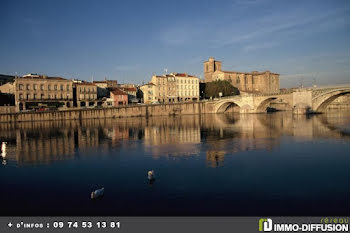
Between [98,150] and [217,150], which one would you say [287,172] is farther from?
[98,150]

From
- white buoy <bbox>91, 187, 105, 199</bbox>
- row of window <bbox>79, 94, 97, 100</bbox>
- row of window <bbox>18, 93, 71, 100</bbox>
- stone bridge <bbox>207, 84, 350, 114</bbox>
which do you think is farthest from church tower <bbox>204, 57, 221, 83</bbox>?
white buoy <bbox>91, 187, 105, 199</bbox>

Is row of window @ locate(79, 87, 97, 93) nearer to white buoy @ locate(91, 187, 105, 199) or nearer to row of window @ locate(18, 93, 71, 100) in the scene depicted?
row of window @ locate(18, 93, 71, 100)

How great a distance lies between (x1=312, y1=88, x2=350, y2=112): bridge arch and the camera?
63.7m

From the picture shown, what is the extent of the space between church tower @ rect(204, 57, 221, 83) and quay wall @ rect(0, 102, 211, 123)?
4721 cm

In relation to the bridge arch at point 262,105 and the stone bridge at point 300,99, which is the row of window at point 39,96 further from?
the bridge arch at point 262,105

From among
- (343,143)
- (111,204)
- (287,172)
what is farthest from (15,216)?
(343,143)

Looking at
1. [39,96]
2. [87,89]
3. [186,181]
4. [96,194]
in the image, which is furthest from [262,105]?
[96,194]

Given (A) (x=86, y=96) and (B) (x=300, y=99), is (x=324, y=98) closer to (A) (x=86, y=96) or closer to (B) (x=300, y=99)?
(B) (x=300, y=99)

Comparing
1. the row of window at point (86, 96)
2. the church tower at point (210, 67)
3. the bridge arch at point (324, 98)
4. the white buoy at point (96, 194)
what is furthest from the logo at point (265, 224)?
the church tower at point (210, 67)

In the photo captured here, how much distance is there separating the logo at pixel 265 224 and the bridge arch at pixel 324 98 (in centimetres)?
6281

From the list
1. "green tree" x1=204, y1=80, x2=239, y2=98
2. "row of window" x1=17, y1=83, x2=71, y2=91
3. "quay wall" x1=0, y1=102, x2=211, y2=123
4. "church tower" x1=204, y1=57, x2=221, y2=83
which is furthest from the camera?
"church tower" x1=204, y1=57, x2=221, y2=83

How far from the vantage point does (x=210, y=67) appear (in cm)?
14412

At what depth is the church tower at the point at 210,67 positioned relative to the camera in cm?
14350

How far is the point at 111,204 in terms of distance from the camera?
12164mm
